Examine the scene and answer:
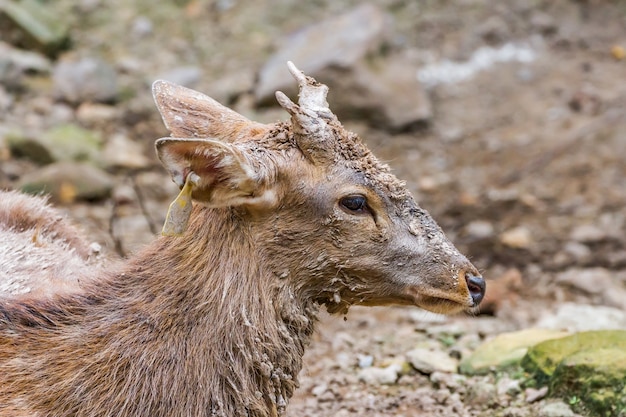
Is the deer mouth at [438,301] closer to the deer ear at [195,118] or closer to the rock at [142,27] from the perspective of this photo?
the deer ear at [195,118]

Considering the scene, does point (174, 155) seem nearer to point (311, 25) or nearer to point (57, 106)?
point (57, 106)

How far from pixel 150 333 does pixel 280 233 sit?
727 millimetres

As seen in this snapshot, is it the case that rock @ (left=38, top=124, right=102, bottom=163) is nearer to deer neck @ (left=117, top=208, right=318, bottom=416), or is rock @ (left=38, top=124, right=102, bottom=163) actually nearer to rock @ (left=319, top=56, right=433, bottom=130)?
rock @ (left=319, top=56, right=433, bottom=130)

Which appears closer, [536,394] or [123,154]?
[536,394]

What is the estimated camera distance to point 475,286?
4.41m

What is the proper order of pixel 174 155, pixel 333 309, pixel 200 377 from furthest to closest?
pixel 333 309 < pixel 200 377 < pixel 174 155

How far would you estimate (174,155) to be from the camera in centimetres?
383

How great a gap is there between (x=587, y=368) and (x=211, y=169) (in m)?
2.54

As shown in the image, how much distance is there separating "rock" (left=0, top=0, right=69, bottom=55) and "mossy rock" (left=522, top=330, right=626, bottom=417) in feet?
31.0

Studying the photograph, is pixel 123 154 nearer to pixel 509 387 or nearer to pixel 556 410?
pixel 509 387

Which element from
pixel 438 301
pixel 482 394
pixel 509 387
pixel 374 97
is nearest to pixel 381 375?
pixel 482 394

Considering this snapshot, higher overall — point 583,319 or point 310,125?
point 310,125

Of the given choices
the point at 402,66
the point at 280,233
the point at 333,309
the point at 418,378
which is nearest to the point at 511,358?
the point at 418,378

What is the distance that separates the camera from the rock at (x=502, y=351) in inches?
231
